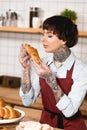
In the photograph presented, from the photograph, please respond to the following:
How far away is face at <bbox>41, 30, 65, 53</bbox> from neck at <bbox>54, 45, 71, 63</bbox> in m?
0.04

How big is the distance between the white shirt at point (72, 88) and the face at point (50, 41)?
149 millimetres

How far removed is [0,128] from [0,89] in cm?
179

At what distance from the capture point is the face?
1.84 metres

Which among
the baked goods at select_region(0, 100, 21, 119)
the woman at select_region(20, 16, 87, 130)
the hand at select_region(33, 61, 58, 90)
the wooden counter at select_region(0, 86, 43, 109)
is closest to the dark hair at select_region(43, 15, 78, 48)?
the woman at select_region(20, 16, 87, 130)

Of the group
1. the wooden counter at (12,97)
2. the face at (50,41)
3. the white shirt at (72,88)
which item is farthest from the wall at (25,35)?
the face at (50,41)

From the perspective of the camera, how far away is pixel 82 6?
3230 mm

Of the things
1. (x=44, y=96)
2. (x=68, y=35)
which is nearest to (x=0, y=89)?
(x=44, y=96)

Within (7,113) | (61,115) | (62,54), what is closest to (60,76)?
(62,54)

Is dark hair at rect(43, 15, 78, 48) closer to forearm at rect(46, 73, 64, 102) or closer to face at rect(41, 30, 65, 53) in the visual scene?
face at rect(41, 30, 65, 53)

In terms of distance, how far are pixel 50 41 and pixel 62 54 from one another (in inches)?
5.7

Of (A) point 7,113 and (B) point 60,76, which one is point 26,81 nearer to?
(B) point 60,76

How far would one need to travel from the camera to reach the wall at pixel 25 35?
324 cm

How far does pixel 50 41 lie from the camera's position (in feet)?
6.06

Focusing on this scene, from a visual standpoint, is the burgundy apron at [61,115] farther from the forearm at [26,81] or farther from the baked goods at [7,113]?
the baked goods at [7,113]
